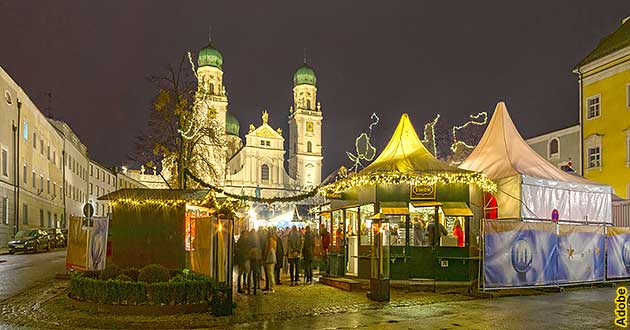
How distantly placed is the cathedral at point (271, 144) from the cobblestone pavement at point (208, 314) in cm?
6873

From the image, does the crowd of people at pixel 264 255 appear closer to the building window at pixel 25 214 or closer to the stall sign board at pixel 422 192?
the stall sign board at pixel 422 192

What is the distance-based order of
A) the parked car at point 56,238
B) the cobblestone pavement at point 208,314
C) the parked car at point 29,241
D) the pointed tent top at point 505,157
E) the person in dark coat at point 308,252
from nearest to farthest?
the cobblestone pavement at point 208,314 < the person in dark coat at point 308,252 < the pointed tent top at point 505,157 < the parked car at point 29,241 < the parked car at point 56,238

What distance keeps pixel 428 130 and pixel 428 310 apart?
2876cm

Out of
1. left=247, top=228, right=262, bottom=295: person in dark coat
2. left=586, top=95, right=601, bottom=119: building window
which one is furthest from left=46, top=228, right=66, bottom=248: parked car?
left=586, top=95, right=601, bottom=119: building window

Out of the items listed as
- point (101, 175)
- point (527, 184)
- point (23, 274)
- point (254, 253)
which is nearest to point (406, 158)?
point (527, 184)

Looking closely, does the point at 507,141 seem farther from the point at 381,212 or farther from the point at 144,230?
the point at 144,230

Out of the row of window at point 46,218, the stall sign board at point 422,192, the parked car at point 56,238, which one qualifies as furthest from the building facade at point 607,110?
the row of window at point 46,218

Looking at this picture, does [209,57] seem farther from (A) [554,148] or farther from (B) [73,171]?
(A) [554,148]

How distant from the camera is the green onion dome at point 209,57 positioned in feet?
295

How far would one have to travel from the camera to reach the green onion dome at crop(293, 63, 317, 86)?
10350 centimetres

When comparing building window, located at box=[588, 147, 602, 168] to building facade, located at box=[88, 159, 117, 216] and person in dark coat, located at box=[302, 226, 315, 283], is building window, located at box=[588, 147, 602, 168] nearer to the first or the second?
person in dark coat, located at box=[302, 226, 315, 283]

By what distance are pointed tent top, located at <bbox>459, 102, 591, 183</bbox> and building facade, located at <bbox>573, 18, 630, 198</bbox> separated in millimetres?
13894

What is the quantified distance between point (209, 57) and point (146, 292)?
8014 cm

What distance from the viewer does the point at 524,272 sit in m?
16.9
